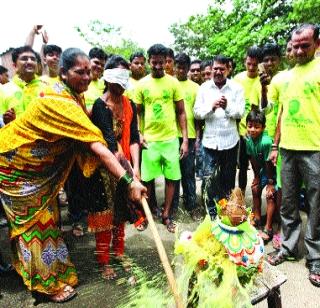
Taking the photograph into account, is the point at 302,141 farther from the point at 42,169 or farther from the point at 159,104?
the point at 42,169

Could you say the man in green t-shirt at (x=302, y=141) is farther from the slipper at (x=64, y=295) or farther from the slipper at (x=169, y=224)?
the slipper at (x=64, y=295)

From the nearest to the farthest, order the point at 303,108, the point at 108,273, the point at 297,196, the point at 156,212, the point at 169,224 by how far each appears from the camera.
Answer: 1. the point at 303,108
2. the point at 108,273
3. the point at 297,196
4. the point at 169,224
5. the point at 156,212

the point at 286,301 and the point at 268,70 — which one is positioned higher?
the point at 268,70

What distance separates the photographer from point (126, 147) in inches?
128

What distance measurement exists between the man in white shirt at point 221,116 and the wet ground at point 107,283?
3.75ft

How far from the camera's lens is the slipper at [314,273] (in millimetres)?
3057

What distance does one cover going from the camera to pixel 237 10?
456 inches

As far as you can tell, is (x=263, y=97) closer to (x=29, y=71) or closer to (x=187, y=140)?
(x=187, y=140)

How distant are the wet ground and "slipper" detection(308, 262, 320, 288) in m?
0.05

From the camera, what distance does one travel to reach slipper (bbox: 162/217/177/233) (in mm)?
4313

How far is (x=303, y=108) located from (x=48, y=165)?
219 centimetres

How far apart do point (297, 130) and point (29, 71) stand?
9.44ft

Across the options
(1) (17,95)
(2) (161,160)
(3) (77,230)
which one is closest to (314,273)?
(2) (161,160)

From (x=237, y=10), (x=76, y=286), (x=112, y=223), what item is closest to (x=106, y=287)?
(x=76, y=286)
